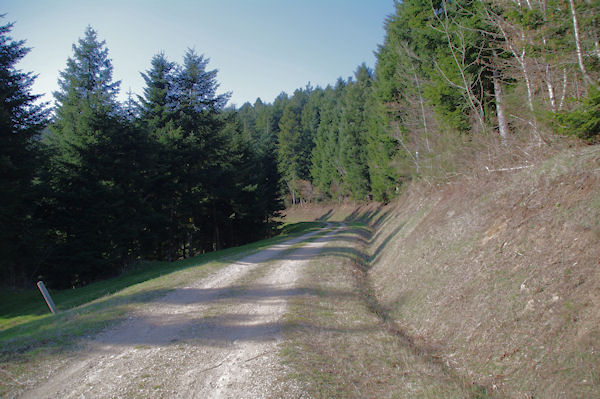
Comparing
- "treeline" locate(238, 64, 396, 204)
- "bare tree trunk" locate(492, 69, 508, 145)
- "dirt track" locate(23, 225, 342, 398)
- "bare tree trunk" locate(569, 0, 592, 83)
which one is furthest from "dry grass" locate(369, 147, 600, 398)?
"treeline" locate(238, 64, 396, 204)

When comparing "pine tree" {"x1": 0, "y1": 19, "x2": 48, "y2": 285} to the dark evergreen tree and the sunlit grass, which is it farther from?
the dark evergreen tree

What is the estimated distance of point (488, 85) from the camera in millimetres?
15102

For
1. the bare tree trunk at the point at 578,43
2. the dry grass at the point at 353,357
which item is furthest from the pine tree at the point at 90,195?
the bare tree trunk at the point at 578,43

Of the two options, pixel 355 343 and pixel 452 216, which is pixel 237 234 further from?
pixel 355 343

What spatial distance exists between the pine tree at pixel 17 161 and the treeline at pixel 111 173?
6 centimetres

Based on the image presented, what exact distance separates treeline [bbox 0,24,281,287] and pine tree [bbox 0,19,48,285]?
0.20 feet

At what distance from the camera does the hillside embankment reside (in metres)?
3.90

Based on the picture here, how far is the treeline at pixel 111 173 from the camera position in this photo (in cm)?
1730

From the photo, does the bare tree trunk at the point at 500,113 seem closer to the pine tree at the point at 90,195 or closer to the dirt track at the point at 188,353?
the dirt track at the point at 188,353

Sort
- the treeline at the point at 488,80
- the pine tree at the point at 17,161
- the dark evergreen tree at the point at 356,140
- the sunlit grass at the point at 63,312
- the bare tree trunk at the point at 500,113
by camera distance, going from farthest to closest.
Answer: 1. the dark evergreen tree at the point at 356,140
2. the pine tree at the point at 17,161
3. the bare tree trunk at the point at 500,113
4. the treeline at the point at 488,80
5. the sunlit grass at the point at 63,312

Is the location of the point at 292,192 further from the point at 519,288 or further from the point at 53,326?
the point at 519,288

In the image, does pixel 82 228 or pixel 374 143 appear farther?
pixel 374 143

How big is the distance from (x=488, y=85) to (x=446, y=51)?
101 inches

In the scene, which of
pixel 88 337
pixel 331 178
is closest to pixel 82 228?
pixel 88 337
